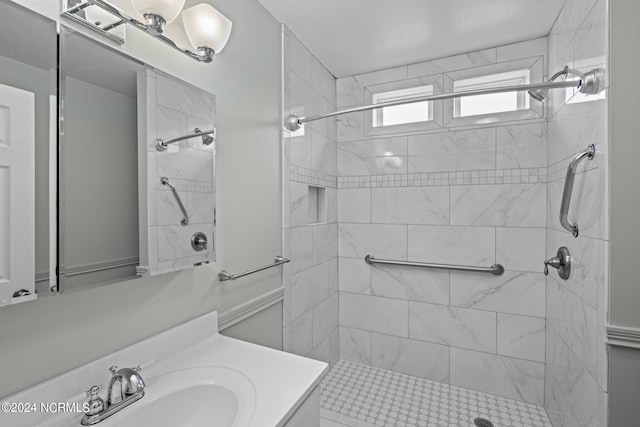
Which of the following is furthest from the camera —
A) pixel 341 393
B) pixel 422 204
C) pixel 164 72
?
pixel 422 204

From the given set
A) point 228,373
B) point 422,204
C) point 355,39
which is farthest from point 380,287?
point 355,39

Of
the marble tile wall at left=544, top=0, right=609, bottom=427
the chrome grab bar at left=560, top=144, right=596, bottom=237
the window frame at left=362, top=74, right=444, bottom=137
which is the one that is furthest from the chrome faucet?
A: the window frame at left=362, top=74, right=444, bottom=137

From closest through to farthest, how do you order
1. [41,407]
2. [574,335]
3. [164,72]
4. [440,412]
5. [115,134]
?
[41,407], [115,134], [164,72], [574,335], [440,412]

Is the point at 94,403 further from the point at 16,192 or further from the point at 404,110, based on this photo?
the point at 404,110

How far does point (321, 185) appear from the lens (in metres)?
2.29

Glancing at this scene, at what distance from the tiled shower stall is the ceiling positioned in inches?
4.5

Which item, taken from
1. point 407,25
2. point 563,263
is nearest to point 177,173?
point 407,25

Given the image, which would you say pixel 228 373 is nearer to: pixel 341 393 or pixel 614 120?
pixel 341 393

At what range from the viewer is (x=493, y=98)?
2125mm

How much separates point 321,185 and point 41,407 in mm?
1814

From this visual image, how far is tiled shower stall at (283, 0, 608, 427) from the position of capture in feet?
6.03

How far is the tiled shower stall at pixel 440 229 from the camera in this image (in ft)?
6.03

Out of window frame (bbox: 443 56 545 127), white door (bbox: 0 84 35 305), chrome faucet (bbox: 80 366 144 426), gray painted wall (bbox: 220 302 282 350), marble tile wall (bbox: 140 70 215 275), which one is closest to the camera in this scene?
white door (bbox: 0 84 35 305)

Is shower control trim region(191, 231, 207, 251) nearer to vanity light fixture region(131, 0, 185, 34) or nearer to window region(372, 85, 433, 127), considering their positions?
vanity light fixture region(131, 0, 185, 34)
